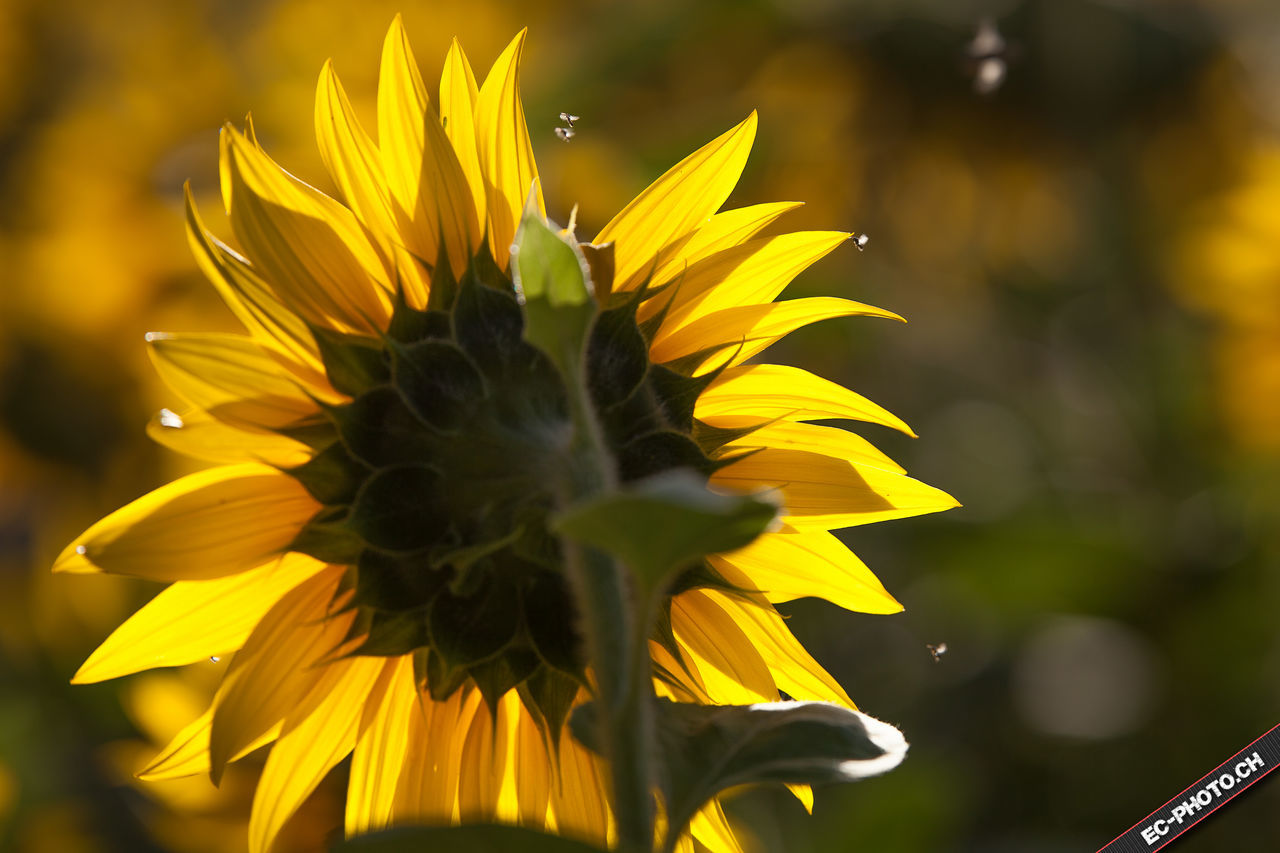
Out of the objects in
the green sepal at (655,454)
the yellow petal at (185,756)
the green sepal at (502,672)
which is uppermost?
the green sepal at (655,454)

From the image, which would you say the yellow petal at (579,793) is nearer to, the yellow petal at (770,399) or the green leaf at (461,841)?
the yellow petal at (770,399)

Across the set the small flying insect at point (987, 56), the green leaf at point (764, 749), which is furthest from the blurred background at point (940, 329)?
→ the green leaf at point (764, 749)

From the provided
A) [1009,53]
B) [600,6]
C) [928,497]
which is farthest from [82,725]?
[1009,53]

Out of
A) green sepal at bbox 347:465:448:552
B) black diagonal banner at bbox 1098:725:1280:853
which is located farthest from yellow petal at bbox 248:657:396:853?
black diagonal banner at bbox 1098:725:1280:853

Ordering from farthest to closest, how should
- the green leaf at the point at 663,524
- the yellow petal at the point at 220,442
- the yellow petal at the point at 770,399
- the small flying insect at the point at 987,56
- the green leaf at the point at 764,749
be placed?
the small flying insect at the point at 987,56 < the yellow petal at the point at 770,399 < the yellow petal at the point at 220,442 < the green leaf at the point at 764,749 < the green leaf at the point at 663,524

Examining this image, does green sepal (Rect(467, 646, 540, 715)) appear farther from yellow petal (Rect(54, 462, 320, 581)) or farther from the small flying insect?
the small flying insect

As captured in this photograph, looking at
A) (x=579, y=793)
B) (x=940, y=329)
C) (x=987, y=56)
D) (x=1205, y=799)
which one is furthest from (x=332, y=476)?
(x=940, y=329)
